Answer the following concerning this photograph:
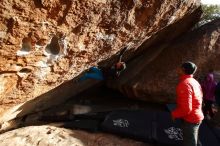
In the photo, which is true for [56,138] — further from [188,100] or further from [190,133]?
[188,100]

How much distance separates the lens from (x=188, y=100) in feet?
14.1

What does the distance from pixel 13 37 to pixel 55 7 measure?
0.74 meters

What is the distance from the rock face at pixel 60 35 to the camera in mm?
4312

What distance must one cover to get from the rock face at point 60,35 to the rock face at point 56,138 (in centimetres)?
69

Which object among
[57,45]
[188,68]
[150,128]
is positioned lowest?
[150,128]

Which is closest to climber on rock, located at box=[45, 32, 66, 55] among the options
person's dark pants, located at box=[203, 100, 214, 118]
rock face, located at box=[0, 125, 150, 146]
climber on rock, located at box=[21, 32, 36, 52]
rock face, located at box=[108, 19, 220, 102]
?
climber on rock, located at box=[21, 32, 36, 52]

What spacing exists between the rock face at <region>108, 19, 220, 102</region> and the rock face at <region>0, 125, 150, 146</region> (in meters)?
2.59

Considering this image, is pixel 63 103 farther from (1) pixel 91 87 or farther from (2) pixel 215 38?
(2) pixel 215 38

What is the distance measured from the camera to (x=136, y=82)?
25.9 ft

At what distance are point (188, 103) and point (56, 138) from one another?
2297mm

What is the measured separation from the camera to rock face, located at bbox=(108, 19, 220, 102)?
25.4ft

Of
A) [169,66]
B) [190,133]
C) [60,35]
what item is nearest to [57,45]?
[60,35]

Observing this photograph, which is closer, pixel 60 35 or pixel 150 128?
pixel 60 35

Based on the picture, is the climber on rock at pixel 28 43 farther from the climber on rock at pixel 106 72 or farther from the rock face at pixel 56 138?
the climber on rock at pixel 106 72
